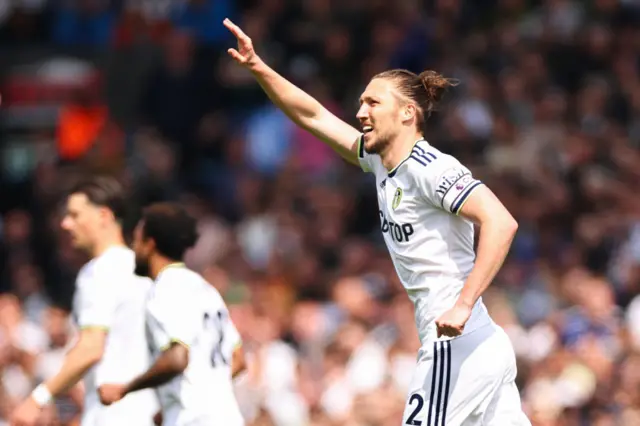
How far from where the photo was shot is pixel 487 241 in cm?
633

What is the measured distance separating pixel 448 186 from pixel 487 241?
0.36 metres

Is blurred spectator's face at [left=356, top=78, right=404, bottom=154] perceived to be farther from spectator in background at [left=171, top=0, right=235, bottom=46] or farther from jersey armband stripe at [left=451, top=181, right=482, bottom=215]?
spectator in background at [left=171, top=0, right=235, bottom=46]

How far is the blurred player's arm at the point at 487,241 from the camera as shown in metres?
6.27

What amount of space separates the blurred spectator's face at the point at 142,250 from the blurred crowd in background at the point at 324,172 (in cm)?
358

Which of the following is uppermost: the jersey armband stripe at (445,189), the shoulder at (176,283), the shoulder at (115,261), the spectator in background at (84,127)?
the jersey armband stripe at (445,189)

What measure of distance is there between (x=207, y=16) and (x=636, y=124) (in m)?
5.76

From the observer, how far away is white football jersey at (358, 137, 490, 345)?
668 centimetres

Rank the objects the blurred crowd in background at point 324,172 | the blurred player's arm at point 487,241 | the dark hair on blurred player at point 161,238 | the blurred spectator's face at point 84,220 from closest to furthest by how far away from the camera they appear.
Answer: the blurred player's arm at point 487,241
the dark hair on blurred player at point 161,238
the blurred spectator's face at point 84,220
the blurred crowd in background at point 324,172

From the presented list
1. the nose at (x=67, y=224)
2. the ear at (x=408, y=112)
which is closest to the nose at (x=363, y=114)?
the ear at (x=408, y=112)

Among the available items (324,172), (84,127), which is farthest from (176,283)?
(84,127)

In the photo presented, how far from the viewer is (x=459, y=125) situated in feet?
48.1

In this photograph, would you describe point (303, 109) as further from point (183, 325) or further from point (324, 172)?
point (324, 172)

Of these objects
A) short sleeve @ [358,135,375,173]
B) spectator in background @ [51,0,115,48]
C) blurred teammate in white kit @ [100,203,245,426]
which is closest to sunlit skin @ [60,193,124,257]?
blurred teammate in white kit @ [100,203,245,426]

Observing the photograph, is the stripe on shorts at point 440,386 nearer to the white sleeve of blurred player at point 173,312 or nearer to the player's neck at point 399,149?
the player's neck at point 399,149
